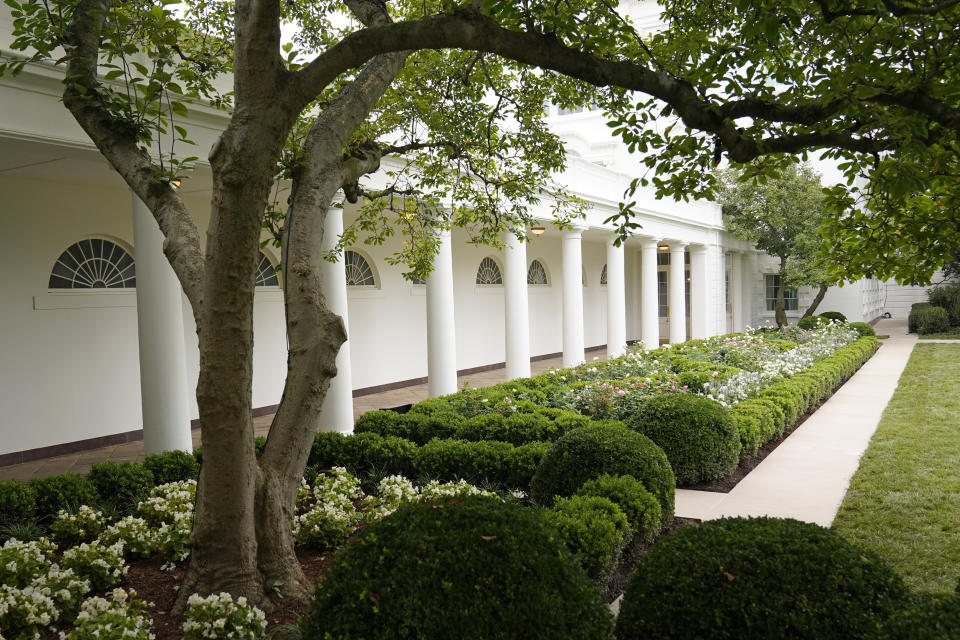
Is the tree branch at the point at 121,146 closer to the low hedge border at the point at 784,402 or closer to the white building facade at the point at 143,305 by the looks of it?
the white building facade at the point at 143,305

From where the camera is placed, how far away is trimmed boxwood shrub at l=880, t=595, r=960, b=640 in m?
2.36

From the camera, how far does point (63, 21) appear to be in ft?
14.0

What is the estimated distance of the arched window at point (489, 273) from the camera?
741 inches

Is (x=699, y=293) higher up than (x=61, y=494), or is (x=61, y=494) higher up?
(x=699, y=293)

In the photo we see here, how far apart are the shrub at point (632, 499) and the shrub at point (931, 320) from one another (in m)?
27.1

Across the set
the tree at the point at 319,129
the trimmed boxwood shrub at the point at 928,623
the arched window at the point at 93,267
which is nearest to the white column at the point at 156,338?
the arched window at the point at 93,267

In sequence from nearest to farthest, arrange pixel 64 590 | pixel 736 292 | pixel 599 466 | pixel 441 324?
pixel 64 590 → pixel 599 466 → pixel 441 324 → pixel 736 292

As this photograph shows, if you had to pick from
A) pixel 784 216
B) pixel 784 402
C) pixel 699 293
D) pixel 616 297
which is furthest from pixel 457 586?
pixel 784 216

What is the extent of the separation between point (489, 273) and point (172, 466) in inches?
532

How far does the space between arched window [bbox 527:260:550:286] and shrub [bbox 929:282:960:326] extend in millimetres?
19306

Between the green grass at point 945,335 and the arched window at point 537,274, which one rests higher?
the arched window at point 537,274

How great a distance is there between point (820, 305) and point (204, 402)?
102ft

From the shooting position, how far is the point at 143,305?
301 inches

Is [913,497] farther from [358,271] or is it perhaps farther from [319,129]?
[358,271]
